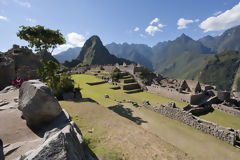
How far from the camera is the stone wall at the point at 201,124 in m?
10.6

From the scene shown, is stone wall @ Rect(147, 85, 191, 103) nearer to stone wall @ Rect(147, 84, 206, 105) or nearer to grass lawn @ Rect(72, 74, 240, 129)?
stone wall @ Rect(147, 84, 206, 105)

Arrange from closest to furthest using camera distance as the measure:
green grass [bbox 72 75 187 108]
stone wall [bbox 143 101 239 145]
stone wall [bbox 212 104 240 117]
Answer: stone wall [bbox 143 101 239 145], green grass [bbox 72 75 187 108], stone wall [bbox 212 104 240 117]

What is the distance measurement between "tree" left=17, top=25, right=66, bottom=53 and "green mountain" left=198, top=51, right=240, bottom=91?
509ft

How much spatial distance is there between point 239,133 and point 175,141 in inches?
274

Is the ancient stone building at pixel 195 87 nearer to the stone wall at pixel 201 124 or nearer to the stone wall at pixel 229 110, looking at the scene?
the stone wall at pixel 229 110

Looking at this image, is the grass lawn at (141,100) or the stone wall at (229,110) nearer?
the grass lawn at (141,100)

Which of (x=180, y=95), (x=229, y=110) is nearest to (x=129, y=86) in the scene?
(x=180, y=95)

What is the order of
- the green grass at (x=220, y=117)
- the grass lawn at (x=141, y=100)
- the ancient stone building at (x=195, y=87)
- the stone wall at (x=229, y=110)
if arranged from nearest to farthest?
the grass lawn at (x=141, y=100), the green grass at (x=220, y=117), the stone wall at (x=229, y=110), the ancient stone building at (x=195, y=87)

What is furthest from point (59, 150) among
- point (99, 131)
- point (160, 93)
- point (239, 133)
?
point (160, 93)

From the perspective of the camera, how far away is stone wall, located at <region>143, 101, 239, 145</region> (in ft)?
34.7

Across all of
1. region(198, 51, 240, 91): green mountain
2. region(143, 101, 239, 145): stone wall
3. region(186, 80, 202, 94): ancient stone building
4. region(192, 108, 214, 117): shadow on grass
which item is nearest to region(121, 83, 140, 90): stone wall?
region(186, 80, 202, 94): ancient stone building

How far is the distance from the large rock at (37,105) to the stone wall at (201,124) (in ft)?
45.5

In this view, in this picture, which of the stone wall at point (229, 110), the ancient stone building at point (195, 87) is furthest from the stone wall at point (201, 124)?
the ancient stone building at point (195, 87)

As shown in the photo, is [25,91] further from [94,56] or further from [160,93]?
[94,56]
